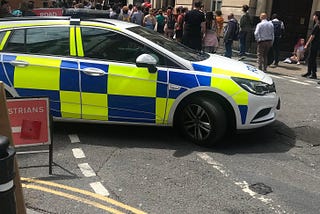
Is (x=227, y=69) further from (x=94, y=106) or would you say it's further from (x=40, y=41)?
(x=40, y=41)

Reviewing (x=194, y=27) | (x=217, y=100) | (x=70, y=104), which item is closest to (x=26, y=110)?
(x=70, y=104)

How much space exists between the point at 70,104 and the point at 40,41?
36.1 inches

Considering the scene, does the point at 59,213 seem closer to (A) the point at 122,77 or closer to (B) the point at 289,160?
(A) the point at 122,77

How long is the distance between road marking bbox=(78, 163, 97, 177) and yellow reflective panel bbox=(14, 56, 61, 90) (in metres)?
1.10

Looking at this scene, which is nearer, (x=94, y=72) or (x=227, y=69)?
(x=94, y=72)

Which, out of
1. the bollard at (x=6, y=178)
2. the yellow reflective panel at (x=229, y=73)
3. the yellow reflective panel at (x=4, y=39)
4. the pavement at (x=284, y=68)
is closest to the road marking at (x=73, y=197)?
the bollard at (x=6, y=178)

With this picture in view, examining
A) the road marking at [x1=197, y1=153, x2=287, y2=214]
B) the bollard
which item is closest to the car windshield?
the road marking at [x1=197, y1=153, x2=287, y2=214]

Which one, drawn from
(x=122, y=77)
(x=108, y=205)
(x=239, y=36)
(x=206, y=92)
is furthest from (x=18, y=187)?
(x=239, y=36)

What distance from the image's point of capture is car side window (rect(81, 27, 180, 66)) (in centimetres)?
514

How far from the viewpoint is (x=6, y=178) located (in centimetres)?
231

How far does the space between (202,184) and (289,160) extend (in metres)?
1.38

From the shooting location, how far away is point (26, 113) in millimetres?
4012

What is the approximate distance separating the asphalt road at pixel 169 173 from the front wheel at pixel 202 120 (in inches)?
5.9

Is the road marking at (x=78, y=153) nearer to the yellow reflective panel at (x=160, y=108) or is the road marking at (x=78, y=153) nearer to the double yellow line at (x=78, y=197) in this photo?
the double yellow line at (x=78, y=197)
